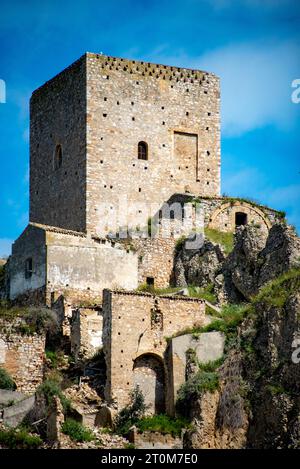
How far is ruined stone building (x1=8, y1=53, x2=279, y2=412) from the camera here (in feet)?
175

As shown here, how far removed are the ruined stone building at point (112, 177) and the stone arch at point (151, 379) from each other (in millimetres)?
4223

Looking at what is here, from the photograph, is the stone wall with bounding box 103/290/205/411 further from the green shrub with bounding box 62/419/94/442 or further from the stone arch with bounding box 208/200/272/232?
the stone arch with bounding box 208/200/272/232

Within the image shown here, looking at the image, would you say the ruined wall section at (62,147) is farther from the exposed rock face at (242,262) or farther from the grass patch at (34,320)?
the grass patch at (34,320)

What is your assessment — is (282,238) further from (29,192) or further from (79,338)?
(29,192)

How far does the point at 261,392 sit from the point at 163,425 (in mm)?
2918

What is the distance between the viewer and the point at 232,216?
5766cm

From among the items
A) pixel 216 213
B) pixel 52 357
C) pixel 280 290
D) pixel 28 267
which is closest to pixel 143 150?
pixel 216 213

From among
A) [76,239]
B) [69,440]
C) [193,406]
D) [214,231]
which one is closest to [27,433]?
[69,440]

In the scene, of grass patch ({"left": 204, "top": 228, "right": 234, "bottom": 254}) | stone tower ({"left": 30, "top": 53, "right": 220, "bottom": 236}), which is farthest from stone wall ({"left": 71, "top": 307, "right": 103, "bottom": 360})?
grass patch ({"left": 204, "top": 228, "right": 234, "bottom": 254})

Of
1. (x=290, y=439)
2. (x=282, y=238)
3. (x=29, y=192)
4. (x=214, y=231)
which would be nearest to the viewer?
(x=290, y=439)

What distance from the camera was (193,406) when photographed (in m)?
46.1

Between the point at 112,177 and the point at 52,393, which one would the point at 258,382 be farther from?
the point at 112,177

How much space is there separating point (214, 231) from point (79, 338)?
9.38 m

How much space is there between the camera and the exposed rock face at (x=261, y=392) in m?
44.4
